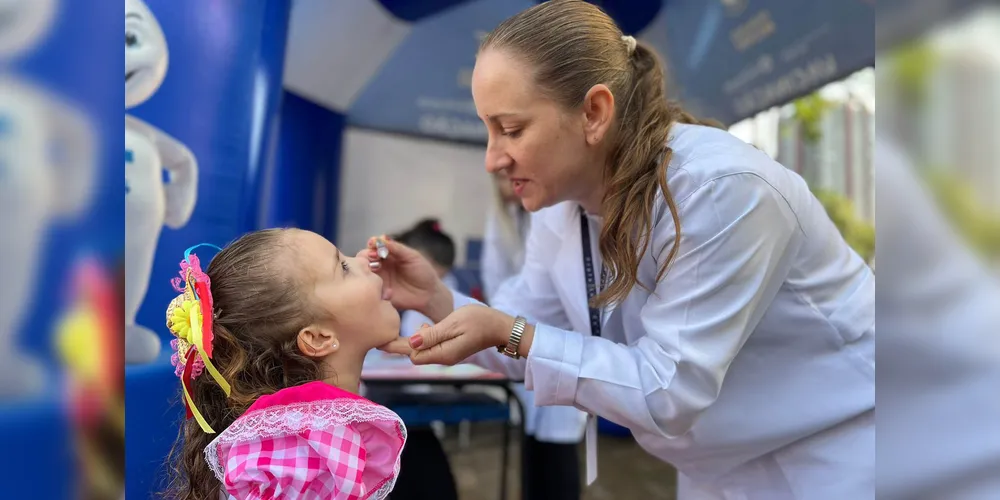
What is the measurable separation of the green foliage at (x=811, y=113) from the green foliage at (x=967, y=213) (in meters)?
3.30

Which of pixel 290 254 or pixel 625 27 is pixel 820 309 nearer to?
pixel 290 254

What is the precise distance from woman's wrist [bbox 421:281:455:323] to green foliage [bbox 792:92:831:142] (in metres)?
2.61

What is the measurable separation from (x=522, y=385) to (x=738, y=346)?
162 cm

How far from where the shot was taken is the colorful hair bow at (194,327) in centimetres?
97

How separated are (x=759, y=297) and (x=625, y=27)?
10.7ft

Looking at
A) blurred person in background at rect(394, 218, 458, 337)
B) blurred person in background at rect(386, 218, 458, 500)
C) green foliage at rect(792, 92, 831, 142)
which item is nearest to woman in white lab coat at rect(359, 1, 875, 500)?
blurred person in background at rect(386, 218, 458, 500)

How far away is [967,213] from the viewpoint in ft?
1.10

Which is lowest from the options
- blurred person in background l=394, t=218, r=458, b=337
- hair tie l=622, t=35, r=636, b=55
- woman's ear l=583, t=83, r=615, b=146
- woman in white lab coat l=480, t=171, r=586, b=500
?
woman in white lab coat l=480, t=171, r=586, b=500

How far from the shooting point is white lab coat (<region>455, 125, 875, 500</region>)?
1.04 m

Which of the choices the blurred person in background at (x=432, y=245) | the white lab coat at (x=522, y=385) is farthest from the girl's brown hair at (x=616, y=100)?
the blurred person in background at (x=432, y=245)

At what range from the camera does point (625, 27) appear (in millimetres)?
4020

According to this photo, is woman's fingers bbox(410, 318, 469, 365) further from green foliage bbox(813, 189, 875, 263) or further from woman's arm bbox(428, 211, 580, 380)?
green foliage bbox(813, 189, 875, 263)

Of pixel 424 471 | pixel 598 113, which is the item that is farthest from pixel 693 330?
pixel 424 471

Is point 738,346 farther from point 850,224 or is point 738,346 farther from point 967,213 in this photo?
point 850,224
